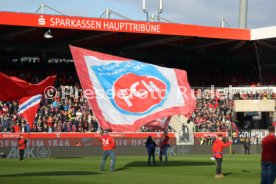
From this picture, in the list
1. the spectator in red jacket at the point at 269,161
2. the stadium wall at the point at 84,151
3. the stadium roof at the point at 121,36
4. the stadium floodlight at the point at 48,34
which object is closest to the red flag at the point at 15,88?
the spectator in red jacket at the point at 269,161

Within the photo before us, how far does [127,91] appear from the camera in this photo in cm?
2739

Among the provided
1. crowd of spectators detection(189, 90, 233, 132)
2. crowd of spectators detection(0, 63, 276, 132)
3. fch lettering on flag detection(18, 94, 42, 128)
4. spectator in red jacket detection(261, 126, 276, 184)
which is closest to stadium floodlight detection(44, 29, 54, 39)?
crowd of spectators detection(0, 63, 276, 132)

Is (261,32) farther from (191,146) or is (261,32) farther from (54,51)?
(54,51)

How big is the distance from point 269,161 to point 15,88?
845cm

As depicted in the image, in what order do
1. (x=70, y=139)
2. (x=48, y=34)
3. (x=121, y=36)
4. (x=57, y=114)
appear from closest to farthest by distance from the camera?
(x=70, y=139) < (x=57, y=114) < (x=48, y=34) < (x=121, y=36)

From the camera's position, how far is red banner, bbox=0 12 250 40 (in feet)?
163

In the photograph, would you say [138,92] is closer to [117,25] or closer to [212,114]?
[117,25]

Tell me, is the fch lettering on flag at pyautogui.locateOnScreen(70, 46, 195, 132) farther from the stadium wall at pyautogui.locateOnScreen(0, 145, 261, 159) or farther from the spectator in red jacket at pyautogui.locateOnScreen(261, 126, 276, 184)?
the stadium wall at pyautogui.locateOnScreen(0, 145, 261, 159)

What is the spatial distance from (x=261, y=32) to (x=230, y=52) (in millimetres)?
9692

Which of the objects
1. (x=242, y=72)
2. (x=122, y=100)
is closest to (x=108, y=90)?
(x=122, y=100)

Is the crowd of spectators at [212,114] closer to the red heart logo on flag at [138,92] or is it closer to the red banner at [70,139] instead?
the red banner at [70,139]

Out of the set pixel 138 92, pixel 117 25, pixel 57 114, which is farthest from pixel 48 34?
pixel 138 92

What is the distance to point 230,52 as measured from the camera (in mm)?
67250

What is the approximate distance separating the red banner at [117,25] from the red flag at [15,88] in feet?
92.2
